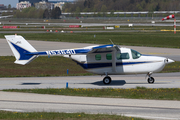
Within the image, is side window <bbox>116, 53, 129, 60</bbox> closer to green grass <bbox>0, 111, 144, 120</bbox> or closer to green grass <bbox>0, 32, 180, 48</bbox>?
green grass <bbox>0, 111, 144, 120</bbox>

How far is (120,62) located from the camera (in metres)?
21.7

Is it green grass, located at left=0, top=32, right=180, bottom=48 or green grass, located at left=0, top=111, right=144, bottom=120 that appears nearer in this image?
green grass, located at left=0, top=111, right=144, bottom=120

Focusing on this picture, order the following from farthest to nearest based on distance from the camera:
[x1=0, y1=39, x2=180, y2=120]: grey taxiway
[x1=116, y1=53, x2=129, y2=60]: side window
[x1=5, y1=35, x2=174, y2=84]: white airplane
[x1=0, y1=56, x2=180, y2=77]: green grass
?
[x1=0, y1=56, x2=180, y2=77]: green grass → [x1=116, y1=53, x2=129, y2=60]: side window → [x1=5, y1=35, x2=174, y2=84]: white airplane → [x1=0, y1=39, x2=180, y2=120]: grey taxiway

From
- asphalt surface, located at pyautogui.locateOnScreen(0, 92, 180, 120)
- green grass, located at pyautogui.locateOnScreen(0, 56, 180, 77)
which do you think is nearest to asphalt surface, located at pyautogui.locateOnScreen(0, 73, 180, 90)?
green grass, located at pyautogui.locateOnScreen(0, 56, 180, 77)

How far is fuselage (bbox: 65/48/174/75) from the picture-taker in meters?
21.6

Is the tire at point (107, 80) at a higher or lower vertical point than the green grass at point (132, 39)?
higher

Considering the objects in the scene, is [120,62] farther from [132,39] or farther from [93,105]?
[132,39]

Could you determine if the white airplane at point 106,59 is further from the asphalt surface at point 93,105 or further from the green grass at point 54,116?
the green grass at point 54,116

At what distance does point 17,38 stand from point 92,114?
37.6ft

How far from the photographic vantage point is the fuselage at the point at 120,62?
21609mm

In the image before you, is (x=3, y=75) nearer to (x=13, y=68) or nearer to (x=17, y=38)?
(x=13, y=68)

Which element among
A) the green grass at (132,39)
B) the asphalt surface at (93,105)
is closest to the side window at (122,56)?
the asphalt surface at (93,105)

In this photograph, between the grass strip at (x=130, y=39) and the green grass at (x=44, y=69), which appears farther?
the grass strip at (x=130, y=39)

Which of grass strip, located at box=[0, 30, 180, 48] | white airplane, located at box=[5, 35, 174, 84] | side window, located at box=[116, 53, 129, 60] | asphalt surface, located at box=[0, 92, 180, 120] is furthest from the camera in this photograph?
grass strip, located at box=[0, 30, 180, 48]
